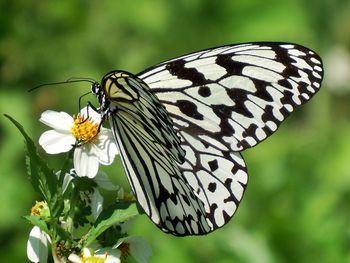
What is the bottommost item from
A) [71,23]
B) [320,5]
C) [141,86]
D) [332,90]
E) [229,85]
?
[332,90]

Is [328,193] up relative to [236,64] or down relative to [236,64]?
down

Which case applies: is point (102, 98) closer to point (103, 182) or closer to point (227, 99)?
point (103, 182)

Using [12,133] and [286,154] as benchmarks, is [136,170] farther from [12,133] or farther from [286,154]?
[286,154]

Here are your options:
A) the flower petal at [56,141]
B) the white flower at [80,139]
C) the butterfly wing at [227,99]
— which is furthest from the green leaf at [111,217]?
the butterfly wing at [227,99]

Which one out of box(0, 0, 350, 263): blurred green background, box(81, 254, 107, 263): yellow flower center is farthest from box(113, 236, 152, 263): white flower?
box(0, 0, 350, 263): blurred green background

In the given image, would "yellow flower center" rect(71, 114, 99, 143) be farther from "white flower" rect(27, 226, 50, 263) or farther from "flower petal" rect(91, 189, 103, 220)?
"white flower" rect(27, 226, 50, 263)

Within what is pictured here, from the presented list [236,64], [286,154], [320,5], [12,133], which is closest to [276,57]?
[236,64]

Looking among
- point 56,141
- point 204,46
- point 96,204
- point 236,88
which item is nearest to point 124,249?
point 96,204
